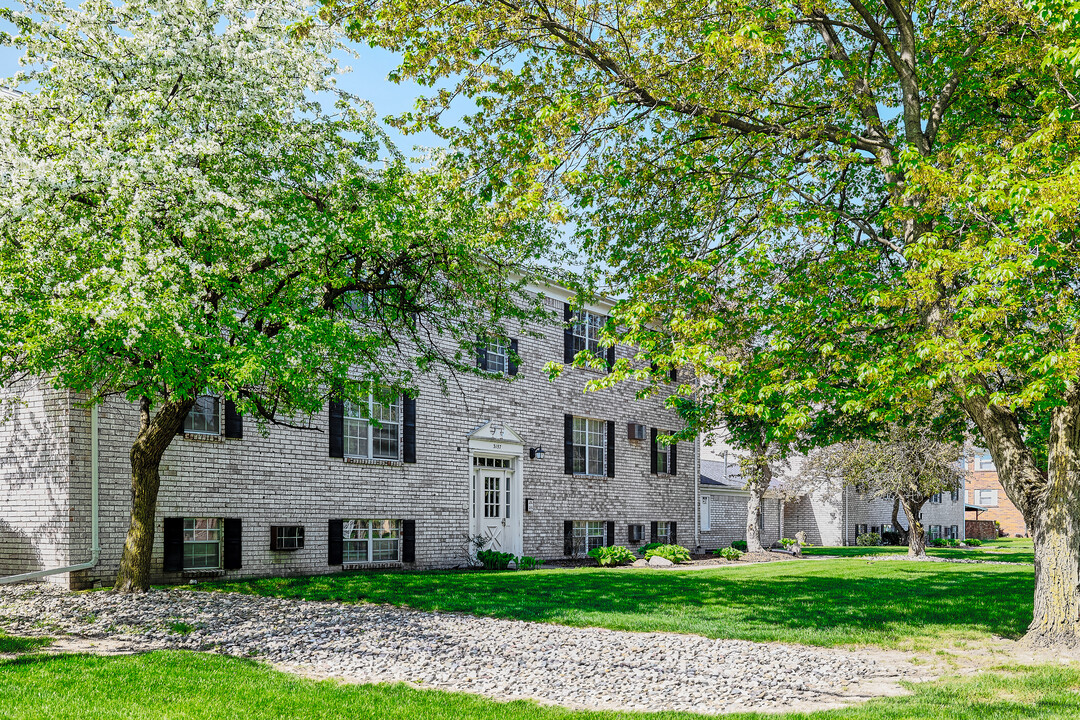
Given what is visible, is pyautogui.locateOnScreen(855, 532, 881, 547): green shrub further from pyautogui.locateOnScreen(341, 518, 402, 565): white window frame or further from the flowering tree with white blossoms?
the flowering tree with white blossoms

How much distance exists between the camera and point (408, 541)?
60.2 feet

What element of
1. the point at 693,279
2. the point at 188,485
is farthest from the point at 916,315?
the point at 188,485

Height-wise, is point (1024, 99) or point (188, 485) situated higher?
point (1024, 99)

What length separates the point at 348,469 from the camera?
17.3m

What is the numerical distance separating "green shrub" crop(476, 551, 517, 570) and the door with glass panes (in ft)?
2.37

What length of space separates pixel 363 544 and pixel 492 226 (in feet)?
29.6

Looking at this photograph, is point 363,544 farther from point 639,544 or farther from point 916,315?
point 916,315

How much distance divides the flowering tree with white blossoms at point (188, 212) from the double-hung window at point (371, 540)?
18.7 feet

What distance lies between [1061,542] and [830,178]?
5130 mm

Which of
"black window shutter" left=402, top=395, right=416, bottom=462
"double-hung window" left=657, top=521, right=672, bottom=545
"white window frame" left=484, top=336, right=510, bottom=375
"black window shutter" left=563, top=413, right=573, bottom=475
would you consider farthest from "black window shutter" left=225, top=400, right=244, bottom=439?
"double-hung window" left=657, top=521, right=672, bottom=545

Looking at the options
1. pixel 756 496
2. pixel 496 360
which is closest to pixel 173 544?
pixel 496 360

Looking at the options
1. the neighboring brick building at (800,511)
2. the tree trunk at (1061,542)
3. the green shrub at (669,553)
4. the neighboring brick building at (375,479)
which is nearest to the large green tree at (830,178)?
the tree trunk at (1061,542)

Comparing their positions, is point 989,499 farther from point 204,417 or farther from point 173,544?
point 173,544

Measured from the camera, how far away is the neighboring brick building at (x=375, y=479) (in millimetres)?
13266
